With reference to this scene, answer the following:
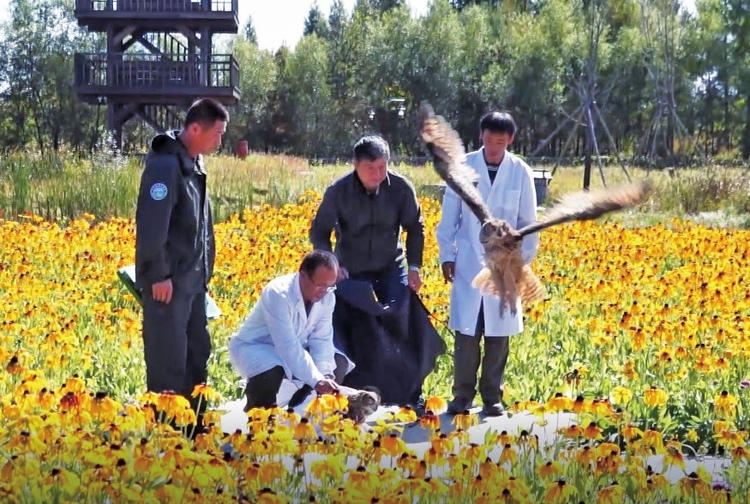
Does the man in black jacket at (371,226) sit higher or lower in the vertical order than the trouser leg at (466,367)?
higher

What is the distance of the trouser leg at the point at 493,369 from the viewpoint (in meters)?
6.93

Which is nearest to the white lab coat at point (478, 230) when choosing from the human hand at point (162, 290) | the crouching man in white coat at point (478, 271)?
the crouching man in white coat at point (478, 271)

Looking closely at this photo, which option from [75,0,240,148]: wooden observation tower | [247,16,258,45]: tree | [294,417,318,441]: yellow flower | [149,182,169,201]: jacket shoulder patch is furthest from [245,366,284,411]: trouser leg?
[247,16,258,45]: tree

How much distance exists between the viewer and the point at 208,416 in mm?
4629

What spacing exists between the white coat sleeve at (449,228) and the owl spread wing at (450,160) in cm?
19

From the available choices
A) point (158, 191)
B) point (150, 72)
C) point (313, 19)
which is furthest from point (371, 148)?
point (313, 19)

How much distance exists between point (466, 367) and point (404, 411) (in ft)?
7.76

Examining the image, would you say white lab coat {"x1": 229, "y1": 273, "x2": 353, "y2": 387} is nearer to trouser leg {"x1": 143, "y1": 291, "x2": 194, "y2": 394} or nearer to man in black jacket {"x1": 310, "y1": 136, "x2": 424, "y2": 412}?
trouser leg {"x1": 143, "y1": 291, "x2": 194, "y2": 394}

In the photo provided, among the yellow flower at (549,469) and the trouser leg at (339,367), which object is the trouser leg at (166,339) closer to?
the trouser leg at (339,367)

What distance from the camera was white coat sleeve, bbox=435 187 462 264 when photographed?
7.01 metres

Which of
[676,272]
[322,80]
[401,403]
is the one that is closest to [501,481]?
[401,403]

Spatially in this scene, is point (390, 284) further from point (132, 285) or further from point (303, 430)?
point (303, 430)

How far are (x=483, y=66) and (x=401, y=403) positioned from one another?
51952 mm

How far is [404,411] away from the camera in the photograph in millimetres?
4629
